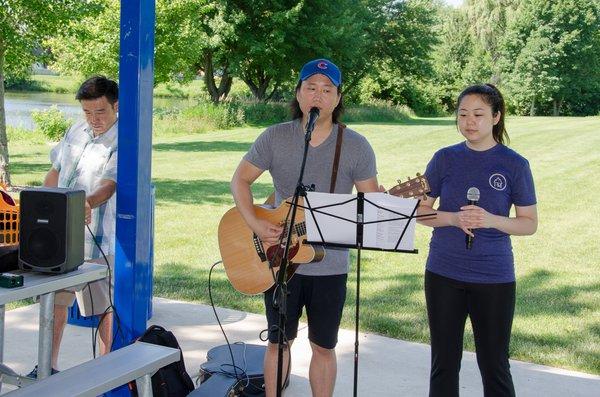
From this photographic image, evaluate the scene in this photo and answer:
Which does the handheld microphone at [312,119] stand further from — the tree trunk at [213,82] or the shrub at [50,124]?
the tree trunk at [213,82]

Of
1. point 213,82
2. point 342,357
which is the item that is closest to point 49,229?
point 342,357

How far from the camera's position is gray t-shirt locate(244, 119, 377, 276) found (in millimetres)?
3361

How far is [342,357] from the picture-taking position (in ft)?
15.9

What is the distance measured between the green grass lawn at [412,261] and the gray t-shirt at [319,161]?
2176 millimetres

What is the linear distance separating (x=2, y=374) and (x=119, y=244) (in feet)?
3.20

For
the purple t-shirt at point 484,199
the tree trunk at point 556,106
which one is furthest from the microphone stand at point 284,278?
A: the tree trunk at point 556,106

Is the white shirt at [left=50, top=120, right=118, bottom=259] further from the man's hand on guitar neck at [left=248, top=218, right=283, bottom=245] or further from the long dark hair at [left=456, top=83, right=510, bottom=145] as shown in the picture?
the long dark hair at [left=456, top=83, right=510, bottom=145]

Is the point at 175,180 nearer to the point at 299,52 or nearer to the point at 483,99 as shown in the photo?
the point at 483,99

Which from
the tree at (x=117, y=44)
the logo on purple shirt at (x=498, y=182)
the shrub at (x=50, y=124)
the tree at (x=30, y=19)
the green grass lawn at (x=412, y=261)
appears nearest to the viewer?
the logo on purple shirt at (x=498, y=182)

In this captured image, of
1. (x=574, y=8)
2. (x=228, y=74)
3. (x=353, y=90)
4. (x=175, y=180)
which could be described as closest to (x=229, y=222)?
(x=175, y=180)

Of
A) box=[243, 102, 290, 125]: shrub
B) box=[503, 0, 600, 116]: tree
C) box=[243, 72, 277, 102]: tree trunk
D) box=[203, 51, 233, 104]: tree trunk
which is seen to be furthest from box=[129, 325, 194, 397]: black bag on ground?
box=[503, 0, 600, 116]: tree

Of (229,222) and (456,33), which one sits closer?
(229,222)

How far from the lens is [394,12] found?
157 ft

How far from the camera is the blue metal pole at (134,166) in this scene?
334cm
